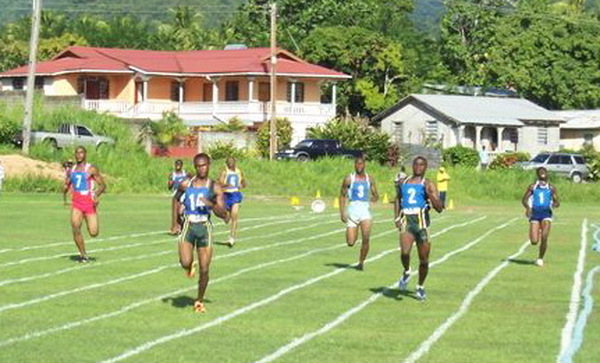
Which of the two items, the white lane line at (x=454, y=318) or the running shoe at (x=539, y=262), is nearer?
the white lane line at (x=454, y=318)

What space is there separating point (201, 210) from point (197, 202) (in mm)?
104

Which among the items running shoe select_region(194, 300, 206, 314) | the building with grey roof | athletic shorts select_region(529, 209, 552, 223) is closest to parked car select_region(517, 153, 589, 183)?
the building with grey roof

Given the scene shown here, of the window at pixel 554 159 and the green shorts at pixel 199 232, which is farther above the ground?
the window at pixel 554 159

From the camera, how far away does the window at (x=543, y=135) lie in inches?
3164

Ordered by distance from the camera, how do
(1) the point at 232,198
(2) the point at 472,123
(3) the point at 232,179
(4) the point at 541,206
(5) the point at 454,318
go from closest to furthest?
(5) the point at 454,318 < (4) the point at 541,206 < (1) the point at 232,198 < (3) the point at 232,179 < (2) the point at 472,123

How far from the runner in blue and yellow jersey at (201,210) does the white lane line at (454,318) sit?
2.80m

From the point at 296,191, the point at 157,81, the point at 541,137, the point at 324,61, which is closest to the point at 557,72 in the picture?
the point at 541,137

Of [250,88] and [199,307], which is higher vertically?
[250,88]

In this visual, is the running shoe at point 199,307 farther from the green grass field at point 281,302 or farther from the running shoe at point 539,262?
the running shoe at point 539,262

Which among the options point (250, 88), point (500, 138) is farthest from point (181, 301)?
point (500, 138)

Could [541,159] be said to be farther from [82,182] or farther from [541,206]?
[82,182]

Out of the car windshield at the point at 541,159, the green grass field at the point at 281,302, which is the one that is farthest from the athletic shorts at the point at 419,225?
the car windshield at the point at 541,159

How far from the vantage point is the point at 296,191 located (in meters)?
52.1

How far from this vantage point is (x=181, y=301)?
16.7m
